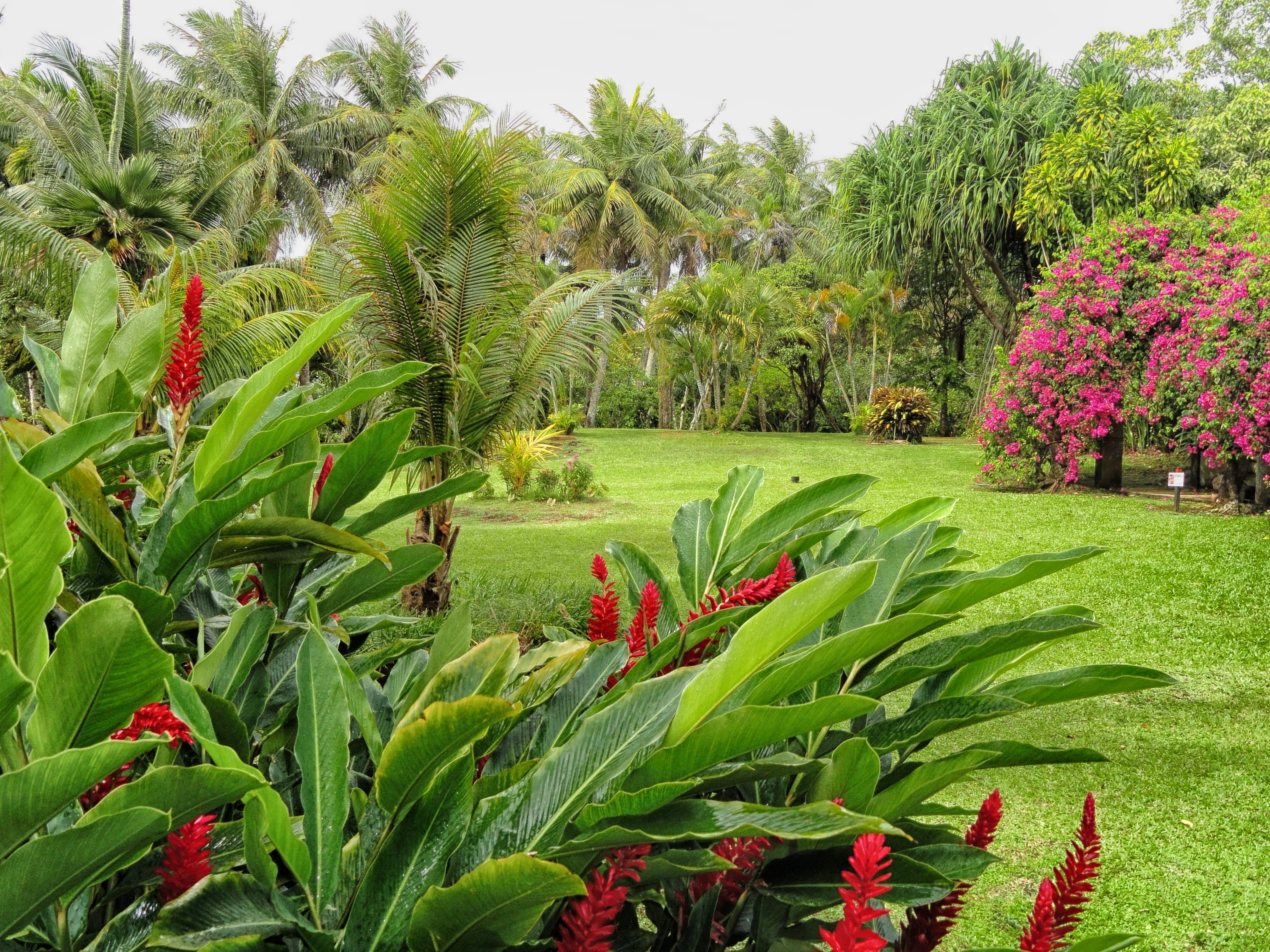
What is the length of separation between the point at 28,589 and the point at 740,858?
48 centimetres

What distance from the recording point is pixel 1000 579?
0.66m

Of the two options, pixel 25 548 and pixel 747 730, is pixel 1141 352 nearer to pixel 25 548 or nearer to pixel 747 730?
pixel 747 730

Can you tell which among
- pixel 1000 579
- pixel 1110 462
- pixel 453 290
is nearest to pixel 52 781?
pixel 1000 579

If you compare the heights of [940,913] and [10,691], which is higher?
[10,691]

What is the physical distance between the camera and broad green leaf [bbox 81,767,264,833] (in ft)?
1.29

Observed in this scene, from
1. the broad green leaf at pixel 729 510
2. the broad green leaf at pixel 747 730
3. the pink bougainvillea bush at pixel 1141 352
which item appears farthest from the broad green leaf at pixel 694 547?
the pink bougainvillea bush at pixel 1141 352

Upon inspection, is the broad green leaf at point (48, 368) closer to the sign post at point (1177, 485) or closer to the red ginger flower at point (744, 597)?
the red ginger flower at point (744, 597)

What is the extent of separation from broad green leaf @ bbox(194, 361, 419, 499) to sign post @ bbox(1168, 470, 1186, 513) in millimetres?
9319

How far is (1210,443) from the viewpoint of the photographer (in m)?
7.79

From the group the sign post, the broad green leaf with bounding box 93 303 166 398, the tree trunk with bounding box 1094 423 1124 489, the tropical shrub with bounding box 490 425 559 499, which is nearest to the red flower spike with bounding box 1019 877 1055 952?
the broad green leaf with bounding box 93 303 166 398

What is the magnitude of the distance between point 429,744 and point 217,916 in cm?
17

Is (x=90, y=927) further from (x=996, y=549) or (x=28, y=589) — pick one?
(x=996, y=549)

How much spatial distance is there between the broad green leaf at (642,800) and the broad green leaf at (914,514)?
2.05 feet

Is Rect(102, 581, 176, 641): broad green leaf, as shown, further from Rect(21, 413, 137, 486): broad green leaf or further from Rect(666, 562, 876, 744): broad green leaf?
Rect(666, 562, 876, 744): broad green leaf
